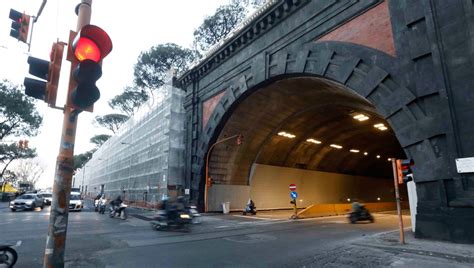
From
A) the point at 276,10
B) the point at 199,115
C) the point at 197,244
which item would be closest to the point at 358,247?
the point at 197,244

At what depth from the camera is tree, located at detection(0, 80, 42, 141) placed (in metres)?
34.8

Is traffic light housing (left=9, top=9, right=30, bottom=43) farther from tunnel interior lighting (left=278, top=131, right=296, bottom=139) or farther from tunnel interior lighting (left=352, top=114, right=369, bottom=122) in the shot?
tunnel interior lighting (left=352, top=114, right=369, bottom=122)

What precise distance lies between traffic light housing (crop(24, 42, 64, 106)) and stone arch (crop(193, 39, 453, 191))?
1082cm

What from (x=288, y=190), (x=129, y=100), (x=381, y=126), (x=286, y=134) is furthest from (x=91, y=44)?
(x=129, y=100)

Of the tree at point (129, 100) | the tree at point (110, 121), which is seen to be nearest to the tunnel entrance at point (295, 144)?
the tree at point (129, 100)

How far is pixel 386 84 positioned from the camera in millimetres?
12102

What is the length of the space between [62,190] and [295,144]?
82.7ft

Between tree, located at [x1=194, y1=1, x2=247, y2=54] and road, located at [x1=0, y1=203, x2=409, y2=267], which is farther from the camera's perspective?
tree, located at [x1=194, y1=1, x2=247, y2=54]

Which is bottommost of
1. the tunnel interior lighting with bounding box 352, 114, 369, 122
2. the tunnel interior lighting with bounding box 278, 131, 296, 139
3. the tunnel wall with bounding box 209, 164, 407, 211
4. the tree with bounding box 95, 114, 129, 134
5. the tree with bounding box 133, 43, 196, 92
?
the tunnel wall with bounding box 209, 164, 407, 211

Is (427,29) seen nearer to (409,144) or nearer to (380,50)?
(380,50)

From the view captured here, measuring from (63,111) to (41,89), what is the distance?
0.36 m

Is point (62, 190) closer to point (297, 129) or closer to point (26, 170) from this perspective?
point (297, 129)

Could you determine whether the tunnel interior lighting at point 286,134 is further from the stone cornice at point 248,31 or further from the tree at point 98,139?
the tree at point 98,139

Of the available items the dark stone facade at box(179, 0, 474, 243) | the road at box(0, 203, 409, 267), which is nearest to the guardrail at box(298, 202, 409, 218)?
the road at box(0, 203, 409, 267)
